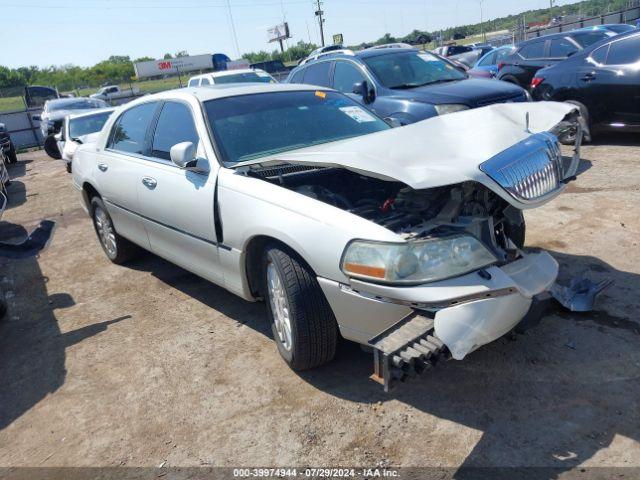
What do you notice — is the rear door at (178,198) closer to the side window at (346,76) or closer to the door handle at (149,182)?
the door handle at (149,182)

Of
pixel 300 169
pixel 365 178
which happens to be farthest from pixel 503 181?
pixel 300 169

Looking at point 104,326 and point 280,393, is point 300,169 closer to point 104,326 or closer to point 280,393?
point 280,393

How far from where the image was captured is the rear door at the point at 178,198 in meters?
3.59

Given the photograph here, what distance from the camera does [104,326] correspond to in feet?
13.9

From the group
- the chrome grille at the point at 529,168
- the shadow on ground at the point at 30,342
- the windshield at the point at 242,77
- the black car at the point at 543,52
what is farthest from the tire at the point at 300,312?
the windshield at the point at 242,77

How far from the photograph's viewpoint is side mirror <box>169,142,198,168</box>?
346 centimetres

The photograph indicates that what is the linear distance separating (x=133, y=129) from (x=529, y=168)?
3.45 meters

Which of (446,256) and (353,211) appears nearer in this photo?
(446,256)

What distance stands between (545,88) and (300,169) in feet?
20.4

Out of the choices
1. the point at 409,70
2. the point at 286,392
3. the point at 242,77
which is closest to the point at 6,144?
the point at 242,77

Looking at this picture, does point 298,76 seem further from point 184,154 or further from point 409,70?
point 184,154

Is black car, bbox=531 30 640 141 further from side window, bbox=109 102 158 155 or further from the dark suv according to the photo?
side window, bbox=109 102 158 155

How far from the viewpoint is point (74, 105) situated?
16625mm

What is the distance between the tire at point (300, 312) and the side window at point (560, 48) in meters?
9.48
